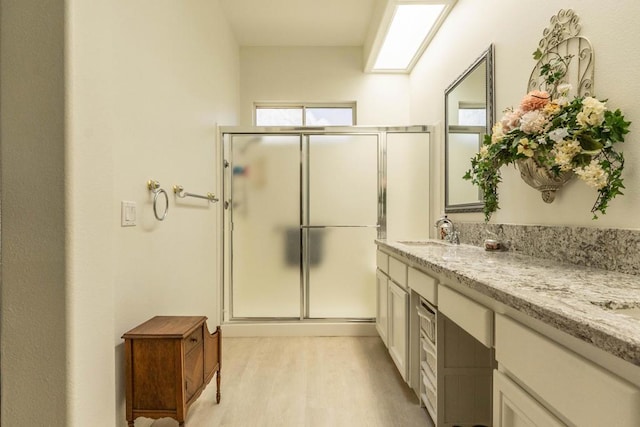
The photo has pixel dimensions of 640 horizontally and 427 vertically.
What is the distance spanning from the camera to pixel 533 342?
0.82 metres

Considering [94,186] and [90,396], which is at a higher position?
[94,186]

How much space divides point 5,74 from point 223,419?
178cm

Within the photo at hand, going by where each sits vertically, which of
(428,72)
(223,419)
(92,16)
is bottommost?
(223,419)

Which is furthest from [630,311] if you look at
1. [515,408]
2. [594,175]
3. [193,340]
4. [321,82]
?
[321,82]

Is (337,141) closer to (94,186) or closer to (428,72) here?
(428,72)

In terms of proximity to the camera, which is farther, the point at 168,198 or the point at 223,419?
the point at 168,198

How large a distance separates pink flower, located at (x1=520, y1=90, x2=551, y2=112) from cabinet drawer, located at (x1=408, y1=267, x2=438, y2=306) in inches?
32.8

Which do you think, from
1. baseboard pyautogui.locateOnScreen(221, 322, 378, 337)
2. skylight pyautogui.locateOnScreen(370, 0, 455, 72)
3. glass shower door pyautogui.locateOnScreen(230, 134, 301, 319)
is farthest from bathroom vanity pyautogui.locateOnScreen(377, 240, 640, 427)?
skylight pyautogui.locateOnScreen(370, 0, 455, 72)

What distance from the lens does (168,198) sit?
6.61 feet

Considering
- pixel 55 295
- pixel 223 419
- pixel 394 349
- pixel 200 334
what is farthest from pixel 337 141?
pixel 55 295

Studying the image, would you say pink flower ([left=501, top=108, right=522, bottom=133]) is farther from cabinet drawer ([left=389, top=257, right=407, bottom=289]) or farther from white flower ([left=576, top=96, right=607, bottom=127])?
cabinet drawer ([left=389, top=257, right=407, bottom=289])

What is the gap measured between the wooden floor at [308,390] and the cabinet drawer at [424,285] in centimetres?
70

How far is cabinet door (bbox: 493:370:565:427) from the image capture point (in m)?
0.79

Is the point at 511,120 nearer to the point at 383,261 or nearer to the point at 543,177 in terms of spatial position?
the point at 543,177
